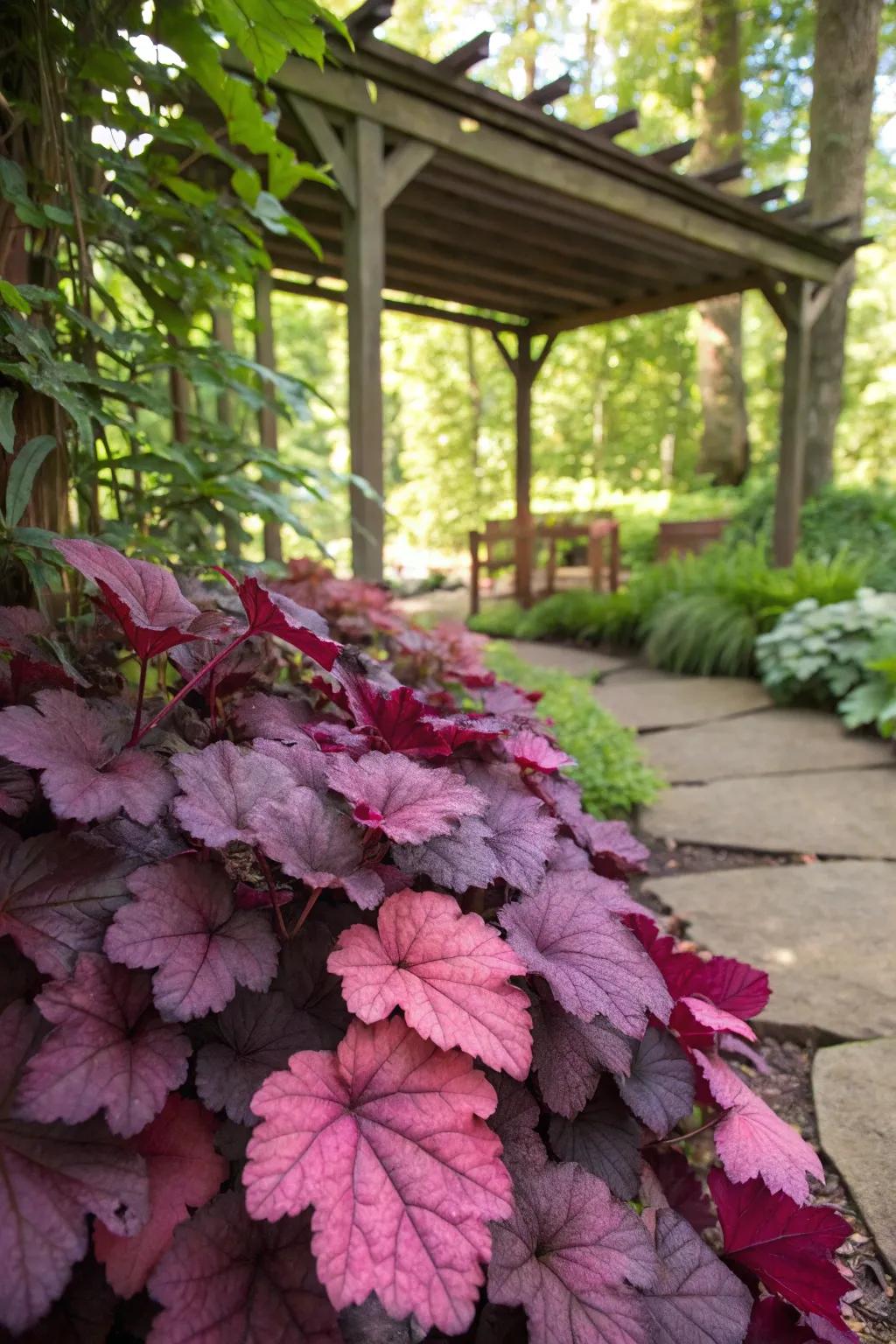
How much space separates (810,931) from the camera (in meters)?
1.85

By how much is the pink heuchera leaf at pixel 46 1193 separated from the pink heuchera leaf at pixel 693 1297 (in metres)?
0.47

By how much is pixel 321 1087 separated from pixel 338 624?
1437mm

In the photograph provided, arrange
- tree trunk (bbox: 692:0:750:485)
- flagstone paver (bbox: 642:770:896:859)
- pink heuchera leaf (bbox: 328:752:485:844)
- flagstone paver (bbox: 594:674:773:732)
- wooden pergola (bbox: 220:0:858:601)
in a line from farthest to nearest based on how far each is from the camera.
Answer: tree trunk (bbox: 692:0:750:485)
flagstone paver (bbox: 594:674:773:732)
wooden pergola (bbox: 220:0:858:601)
flagstone paver (bbox: 642:770:896:859)
pink heuchera leaf (bbox: 328:752:485:844)

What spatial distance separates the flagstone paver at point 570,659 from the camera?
206 inches

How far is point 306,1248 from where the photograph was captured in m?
0.60

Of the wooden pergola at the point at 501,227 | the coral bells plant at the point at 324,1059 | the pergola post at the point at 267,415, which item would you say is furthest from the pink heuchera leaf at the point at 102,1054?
the pergola post at the point at 267,415

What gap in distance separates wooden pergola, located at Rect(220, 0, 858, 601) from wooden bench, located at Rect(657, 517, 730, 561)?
0.75 metres

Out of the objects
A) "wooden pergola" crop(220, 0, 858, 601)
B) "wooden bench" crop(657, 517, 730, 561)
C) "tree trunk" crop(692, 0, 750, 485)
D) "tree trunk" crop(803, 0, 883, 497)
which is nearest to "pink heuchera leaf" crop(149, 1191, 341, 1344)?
"wooden pergola" crop(220, 0, 858, 601)

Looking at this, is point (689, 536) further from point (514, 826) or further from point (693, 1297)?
point (693, 1297)

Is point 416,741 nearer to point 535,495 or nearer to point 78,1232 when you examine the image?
point 78,1232

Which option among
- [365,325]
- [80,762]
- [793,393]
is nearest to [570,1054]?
[80,762]

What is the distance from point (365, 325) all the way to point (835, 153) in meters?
7.18

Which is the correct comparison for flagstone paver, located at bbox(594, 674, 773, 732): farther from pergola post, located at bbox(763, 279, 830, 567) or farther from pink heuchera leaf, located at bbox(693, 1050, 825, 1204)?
pink heuchera leaf, located at bbox(693, 1050, 825, 1204)

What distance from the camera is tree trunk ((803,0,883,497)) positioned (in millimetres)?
7734
